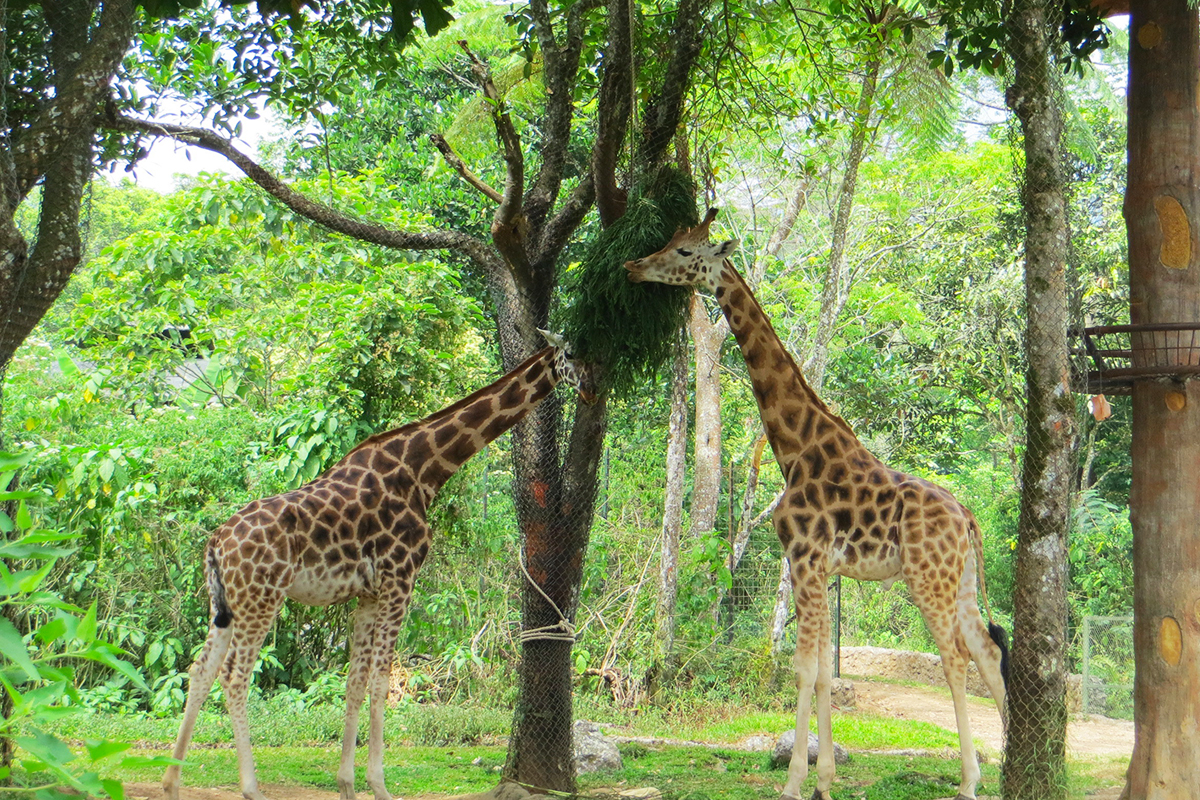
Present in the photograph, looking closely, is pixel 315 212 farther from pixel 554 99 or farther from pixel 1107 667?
pixel 1107 667

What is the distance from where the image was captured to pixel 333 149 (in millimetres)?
14148

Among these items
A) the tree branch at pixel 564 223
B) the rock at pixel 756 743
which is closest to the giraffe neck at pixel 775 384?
the tree branch at pixel 564 223

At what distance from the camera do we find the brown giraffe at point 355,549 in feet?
16.3

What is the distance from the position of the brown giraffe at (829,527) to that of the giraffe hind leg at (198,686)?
272cm

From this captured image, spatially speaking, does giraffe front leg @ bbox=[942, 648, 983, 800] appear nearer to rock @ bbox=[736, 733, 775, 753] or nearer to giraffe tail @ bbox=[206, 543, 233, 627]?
rock @ bbox=[736, 733, 775, 753]

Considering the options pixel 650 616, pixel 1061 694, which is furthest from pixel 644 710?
pixel 1061 694

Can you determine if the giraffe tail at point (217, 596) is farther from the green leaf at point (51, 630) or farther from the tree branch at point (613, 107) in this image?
the green leaf at point (51, 630)

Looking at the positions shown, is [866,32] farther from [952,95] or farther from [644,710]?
[644,710]

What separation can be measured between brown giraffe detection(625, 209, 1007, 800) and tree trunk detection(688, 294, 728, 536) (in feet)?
21.5

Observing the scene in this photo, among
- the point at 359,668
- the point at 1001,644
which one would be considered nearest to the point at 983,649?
the point at 1001,644

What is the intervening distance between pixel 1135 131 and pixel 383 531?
4491mm

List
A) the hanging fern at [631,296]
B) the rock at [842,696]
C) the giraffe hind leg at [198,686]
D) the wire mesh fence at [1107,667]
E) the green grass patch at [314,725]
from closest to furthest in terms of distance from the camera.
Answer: the giraffe hind leg at [198,686]
the hanging fern at [631,296]
the green grass patch at [314,725]
the wire mesh fence at [1107,667]
the rock at [842,696]

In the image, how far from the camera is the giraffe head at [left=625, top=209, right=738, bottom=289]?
17.0ft

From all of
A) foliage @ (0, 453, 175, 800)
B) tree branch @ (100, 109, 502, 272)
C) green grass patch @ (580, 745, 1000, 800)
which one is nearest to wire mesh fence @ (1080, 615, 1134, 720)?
green grass patch @ (580, 745, 1000, 800)
